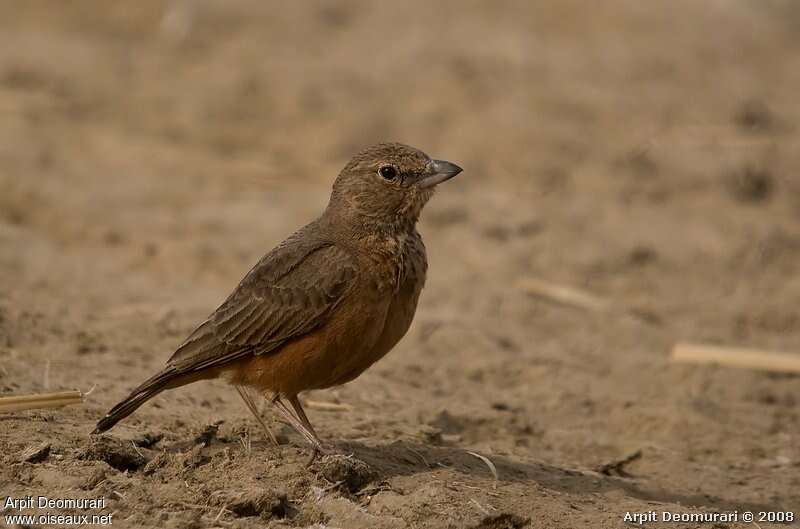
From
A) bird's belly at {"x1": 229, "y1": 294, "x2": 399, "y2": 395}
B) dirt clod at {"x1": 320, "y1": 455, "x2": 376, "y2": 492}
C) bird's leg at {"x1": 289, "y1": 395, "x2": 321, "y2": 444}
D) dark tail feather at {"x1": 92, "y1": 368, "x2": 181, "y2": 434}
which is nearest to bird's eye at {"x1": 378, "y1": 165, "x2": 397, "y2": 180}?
bird's belly at {"x1": 229, "y1": 294, "x2": 399, "y2": 395}

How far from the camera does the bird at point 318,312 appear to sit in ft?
20.7

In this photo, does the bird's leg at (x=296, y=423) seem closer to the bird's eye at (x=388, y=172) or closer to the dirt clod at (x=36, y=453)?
the dirt clod at (x=36, y=453)

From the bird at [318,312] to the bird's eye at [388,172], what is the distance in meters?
0.02

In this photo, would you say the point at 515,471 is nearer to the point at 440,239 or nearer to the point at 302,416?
the point at 302,416

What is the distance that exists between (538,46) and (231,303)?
365 inches

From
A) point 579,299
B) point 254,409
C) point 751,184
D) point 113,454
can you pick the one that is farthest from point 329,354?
point 751,184

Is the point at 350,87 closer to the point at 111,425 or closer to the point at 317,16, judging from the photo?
the point at 317,16

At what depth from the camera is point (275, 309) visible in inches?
259

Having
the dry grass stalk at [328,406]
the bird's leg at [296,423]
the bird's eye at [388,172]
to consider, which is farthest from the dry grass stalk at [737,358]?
the bird's leg at [296,423]

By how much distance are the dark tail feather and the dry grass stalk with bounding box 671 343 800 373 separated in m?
4.14

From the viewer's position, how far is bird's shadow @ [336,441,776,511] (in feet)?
21.1

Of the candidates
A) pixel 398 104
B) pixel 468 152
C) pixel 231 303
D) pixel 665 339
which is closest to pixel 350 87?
pixel 398 104

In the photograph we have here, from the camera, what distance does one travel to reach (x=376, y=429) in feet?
23.7

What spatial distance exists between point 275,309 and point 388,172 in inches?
41.8
